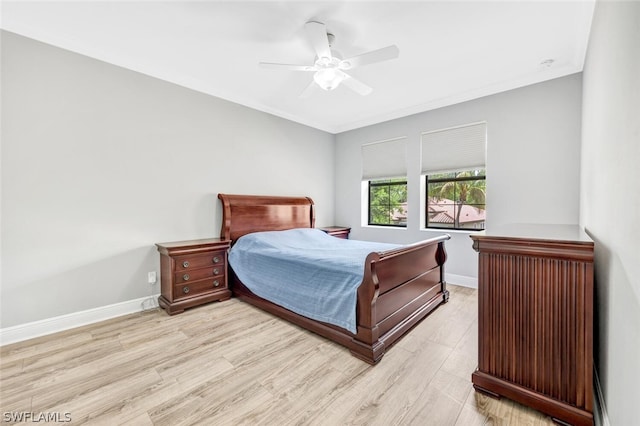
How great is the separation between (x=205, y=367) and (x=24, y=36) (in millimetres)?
3192

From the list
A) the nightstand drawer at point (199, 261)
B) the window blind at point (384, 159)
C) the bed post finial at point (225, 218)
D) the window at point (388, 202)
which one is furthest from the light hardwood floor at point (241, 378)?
the window blind at point (384, 159)

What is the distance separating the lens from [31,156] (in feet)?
7.68

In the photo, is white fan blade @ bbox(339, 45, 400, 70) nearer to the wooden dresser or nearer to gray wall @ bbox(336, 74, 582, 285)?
the wooden dresser

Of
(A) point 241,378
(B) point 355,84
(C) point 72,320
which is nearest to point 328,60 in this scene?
(B) point 355,84

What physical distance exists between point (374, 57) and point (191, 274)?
9.36ft

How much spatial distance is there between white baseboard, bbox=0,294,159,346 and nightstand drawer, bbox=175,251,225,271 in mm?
547

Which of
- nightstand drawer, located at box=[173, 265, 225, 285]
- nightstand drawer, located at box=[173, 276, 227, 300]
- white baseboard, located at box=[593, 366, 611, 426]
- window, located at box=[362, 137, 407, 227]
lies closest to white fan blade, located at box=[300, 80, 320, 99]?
window, located at box=[362, 137, 407, 227]

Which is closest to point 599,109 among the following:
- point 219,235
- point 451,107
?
point 451,107

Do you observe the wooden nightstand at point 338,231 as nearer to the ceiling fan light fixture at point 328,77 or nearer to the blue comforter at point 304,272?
the blue comforter at point 304,272

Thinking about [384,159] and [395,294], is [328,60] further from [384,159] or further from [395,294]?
[384,159]

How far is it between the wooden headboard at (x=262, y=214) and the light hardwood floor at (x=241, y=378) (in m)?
1.38

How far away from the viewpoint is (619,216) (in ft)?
3.83

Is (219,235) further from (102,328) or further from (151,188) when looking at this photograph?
(102,328)

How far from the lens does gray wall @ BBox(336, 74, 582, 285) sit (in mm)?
2955
